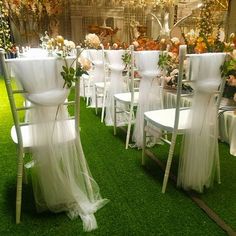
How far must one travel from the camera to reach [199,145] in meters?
1.50

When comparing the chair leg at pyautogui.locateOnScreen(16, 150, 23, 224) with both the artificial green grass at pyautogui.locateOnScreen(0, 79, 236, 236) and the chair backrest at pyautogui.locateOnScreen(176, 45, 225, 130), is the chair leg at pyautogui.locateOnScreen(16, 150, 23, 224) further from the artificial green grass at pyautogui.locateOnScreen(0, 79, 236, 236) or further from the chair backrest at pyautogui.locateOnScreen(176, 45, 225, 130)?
the chair backrest at pyautogui.locateOnScreen(176, 45, 225, 130)

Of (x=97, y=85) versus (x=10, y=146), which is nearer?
(x=10, y=146)

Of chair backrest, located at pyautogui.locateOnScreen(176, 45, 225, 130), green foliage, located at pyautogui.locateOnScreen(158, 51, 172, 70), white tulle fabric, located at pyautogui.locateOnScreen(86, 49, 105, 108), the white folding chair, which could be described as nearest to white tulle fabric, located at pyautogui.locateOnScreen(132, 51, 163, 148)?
green foliage, located at pyautogui.locateOnScreen(158, 51, 172, 70)

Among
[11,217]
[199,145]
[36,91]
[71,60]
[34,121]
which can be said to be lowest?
[11,217]

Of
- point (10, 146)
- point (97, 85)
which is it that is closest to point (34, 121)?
point (10, 146)

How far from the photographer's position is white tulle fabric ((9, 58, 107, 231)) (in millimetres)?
1176

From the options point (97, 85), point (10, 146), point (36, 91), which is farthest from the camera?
point (97, 85)

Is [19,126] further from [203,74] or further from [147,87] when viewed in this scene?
[147,87]

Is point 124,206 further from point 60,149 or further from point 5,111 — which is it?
point 5,111

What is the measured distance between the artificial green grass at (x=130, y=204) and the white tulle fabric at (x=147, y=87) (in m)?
0.26

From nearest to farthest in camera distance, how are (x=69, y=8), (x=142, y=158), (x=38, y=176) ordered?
(x=38, y=176), (x=142, y=158), (x=69, y=8)

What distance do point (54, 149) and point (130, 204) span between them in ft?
1.87

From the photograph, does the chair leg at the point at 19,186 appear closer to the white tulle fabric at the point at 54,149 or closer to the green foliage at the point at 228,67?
the white tulle fabric at the point at 54,149

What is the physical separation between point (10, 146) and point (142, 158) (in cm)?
124
